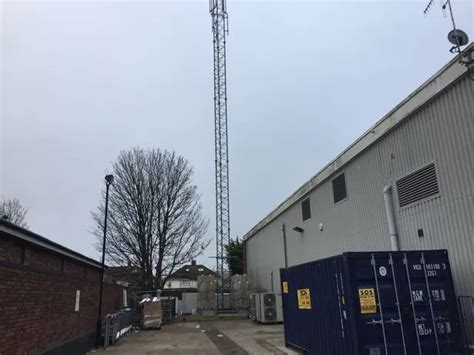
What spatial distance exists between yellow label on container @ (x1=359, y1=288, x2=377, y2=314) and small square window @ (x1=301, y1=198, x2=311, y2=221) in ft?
39.6

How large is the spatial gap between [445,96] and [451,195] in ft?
8.06

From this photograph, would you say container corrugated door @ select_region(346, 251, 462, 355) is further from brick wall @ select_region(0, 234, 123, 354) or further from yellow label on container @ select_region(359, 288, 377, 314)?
brick wall @ select_region(0, 234, 123, 354)

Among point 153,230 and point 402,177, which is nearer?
point 402,177

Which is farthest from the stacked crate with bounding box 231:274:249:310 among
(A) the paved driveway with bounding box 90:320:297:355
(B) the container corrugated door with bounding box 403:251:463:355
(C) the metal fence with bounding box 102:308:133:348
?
(B) the container corrugated door with bounding box 403:251:463:355

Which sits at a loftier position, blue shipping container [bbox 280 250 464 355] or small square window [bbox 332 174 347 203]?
small square window [bbox 332 174 347 203]

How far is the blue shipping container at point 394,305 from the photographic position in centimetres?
960

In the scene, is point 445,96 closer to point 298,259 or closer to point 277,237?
point 298,259

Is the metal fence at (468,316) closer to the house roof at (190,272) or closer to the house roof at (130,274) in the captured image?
the house roof at (130,274)

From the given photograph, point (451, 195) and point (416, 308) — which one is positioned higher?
point (451, 195)

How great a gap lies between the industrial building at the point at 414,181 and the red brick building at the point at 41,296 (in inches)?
381

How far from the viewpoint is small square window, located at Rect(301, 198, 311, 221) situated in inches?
866

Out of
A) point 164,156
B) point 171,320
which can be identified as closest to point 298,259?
point 171,320

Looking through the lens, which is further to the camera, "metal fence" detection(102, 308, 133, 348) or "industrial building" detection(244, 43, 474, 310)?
"metal fence" detection(102, 308, 133, 348)

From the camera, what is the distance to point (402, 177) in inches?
493
